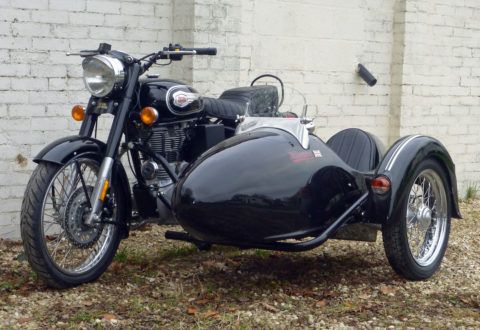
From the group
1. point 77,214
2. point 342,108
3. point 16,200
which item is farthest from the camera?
point 342,108

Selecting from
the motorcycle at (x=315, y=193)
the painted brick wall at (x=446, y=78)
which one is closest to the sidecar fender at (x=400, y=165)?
the motorcycle at (x=315, y=193)

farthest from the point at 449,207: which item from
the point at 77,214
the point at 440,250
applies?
the point at 77,214

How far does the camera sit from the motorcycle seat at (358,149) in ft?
18.2

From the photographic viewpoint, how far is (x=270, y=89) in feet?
20.3

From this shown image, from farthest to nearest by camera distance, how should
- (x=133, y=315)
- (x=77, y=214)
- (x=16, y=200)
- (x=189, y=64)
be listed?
(x=189, y=64) → (x=16, y=200) → (x=77, y=214) → (x=133, y=315)

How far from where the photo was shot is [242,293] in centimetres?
505

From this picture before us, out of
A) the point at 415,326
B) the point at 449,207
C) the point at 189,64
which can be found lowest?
the point at 415,326

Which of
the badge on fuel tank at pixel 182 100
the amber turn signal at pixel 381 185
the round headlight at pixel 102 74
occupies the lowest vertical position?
the amber turn signal at pixel 381 185

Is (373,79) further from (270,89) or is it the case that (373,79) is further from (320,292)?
(320,292)

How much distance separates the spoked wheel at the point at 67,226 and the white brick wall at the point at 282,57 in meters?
1.54

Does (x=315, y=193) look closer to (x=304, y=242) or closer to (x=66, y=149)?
(x=304, y=242)

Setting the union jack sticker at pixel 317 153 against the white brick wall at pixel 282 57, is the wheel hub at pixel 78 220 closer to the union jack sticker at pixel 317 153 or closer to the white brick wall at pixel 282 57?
the union jack sticker at pixel 317 153

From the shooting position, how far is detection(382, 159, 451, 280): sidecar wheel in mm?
5219

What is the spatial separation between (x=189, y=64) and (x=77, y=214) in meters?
2.63
